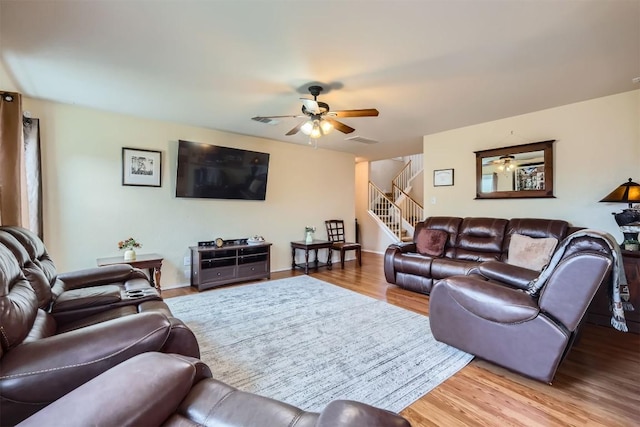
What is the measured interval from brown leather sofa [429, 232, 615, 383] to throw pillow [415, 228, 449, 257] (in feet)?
5.46

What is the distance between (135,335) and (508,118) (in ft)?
15.7

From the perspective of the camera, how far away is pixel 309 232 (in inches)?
214

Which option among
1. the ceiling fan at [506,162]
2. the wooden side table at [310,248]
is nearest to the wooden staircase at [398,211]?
the wooden side table at [310,248]

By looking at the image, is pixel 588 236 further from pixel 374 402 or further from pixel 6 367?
pixel 6 367

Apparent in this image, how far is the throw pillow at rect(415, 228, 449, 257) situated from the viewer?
3.94 meters

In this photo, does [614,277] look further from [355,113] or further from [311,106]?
[311,106]

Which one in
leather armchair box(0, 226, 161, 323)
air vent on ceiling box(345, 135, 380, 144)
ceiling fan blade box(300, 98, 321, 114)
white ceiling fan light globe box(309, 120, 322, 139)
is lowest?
leather armchair box(0, 226, 161, 323)

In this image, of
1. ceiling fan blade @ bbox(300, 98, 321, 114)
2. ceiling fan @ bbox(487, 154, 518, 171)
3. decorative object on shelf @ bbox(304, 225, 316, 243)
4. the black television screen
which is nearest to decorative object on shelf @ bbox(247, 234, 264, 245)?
the black television screen

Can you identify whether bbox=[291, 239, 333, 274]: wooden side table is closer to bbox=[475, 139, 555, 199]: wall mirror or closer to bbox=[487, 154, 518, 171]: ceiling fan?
bbox=[475, 139, 555, 199]: wall mirror

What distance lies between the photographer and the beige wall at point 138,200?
333cm

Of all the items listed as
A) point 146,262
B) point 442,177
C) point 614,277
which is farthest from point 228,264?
point 614,277

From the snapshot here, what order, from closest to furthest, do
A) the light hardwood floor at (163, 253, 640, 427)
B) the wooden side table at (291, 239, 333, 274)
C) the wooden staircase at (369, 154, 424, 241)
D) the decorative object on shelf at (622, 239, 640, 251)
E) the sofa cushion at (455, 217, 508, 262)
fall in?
the light hardwood floor at (163, 253, 640, 427) < the decorative object on shelf at (622, 239, 640, 251) < the sofa cushion at (455, 217, 508, 262) < the wooden side table at (291, 239, 333, 274) < the wooden staircase at (369, 154, 424, 241)

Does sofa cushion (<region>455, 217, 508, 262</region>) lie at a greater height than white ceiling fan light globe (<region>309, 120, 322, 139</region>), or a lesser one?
lesser

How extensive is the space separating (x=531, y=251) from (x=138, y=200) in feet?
16.4
